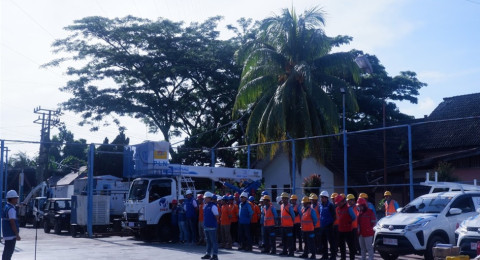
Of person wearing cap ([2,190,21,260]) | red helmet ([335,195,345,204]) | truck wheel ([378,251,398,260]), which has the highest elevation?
red helmet ([335,195,345,204])

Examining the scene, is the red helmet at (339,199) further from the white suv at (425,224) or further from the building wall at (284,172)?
the building wall at (284,172)

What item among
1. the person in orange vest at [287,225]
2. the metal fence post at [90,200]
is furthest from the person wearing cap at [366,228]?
the metal fence post at [90,200]

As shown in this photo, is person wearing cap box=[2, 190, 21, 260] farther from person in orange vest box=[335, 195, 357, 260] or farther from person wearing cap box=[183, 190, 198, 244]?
person wearing cap box=[183, 190, 198, 244]

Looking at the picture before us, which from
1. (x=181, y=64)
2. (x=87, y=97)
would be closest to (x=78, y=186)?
(x=87, y=97)

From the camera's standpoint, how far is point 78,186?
104 ft

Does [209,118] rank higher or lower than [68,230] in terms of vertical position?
higher

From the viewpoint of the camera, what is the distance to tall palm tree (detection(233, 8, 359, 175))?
1027 inches

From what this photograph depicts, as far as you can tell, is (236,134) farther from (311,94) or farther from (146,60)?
(311,94)

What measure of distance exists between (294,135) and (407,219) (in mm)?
12291

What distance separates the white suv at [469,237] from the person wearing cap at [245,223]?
7682 mm

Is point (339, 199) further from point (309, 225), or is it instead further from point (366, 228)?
point (366, 228)

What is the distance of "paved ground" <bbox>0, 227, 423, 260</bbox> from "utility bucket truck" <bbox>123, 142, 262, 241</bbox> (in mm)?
677

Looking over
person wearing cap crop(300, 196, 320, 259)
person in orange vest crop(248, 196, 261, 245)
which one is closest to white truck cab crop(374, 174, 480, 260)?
person wearing cap crop(300, 196, 320, 259)

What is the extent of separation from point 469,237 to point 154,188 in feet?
40.8
